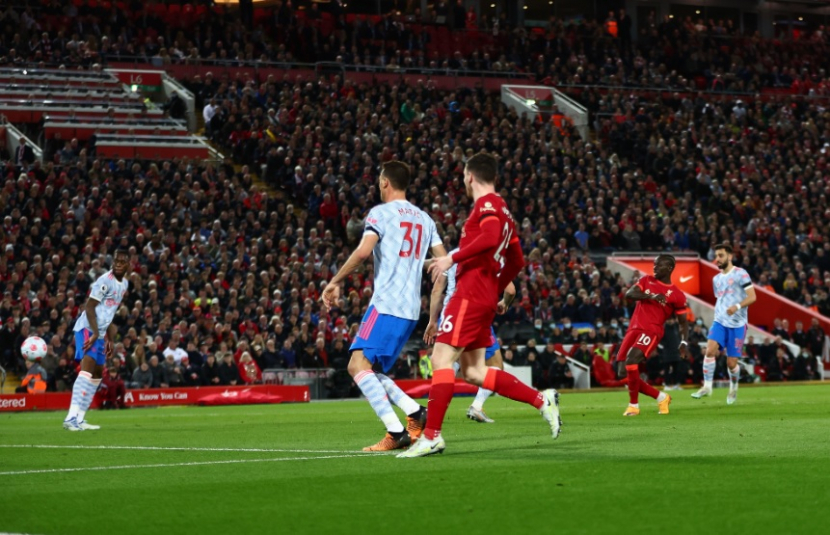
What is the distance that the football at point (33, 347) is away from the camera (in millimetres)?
24750

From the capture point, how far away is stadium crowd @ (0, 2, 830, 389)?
93.0ft

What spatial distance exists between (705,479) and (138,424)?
468 inches

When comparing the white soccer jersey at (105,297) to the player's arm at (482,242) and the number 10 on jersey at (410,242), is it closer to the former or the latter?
the number 10 on jersey at (410,242)

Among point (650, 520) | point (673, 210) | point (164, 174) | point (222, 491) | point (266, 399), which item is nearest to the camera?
point (650, 520)

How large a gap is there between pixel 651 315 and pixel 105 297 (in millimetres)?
7782

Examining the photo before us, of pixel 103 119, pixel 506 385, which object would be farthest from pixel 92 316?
pixel 103 119

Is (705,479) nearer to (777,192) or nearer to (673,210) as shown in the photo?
(673,210)

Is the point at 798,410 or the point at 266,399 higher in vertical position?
the point at 798,410

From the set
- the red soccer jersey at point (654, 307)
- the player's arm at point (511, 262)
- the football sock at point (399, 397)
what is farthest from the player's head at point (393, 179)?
the red soccer jersey at point (654, 307)

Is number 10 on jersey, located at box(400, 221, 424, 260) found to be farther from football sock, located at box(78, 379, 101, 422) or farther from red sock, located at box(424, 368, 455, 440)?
football sock, located at box(78, 379, 101, 422)

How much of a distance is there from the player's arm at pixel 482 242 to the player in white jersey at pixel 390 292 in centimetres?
117

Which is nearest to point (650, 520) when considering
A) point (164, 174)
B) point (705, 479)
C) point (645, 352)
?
point (705, 479)

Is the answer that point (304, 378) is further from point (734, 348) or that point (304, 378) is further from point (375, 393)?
point (375, 393)

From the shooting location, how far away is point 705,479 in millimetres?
7793
